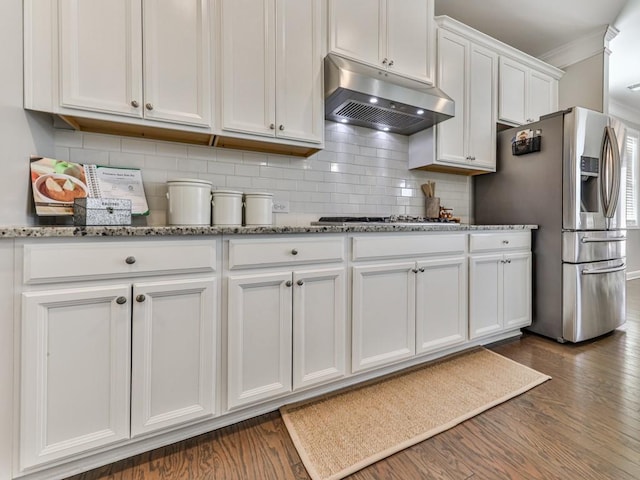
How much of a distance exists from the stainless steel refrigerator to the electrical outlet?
6.84ft

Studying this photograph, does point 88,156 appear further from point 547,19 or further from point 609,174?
point 547,19

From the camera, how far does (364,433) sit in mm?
1353

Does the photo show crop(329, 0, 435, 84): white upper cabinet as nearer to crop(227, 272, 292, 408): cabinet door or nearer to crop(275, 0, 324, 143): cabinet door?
crop(275, 0, 324, 143): cabinet door

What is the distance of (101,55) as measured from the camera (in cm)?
137

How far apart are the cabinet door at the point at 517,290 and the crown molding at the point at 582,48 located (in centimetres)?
233

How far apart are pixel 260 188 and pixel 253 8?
1.00 m

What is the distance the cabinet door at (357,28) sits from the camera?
186 centimetres

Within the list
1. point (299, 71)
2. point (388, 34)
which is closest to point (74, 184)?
point (299, 71)

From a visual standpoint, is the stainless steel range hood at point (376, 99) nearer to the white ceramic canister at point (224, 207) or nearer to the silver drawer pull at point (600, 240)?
the white ceramic canister at point (224, 207)

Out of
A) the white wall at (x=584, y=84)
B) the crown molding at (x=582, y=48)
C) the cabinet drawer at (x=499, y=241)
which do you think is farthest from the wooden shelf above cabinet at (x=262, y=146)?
the crown molding at (x=582, y=48)

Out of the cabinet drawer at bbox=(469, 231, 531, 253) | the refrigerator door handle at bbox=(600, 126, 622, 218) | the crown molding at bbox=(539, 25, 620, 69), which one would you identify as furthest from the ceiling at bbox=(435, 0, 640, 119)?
the cabinet drawer at bbox=(469, 231, 531, 253)

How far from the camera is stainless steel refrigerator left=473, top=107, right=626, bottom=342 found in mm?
2320

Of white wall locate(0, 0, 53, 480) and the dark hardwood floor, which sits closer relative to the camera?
white wall locate(0, 0, 53, 480)

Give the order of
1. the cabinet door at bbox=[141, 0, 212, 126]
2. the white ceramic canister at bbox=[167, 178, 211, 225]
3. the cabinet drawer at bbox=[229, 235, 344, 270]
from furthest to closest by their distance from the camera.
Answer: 1. the white ceramic canister at bbox=[167, 178, 211, 225]
2. the cabinet door at bbox=[141, 0, 212, 126]
3. the cabinet drawer at bbox=[229, 235, 344, 270]
